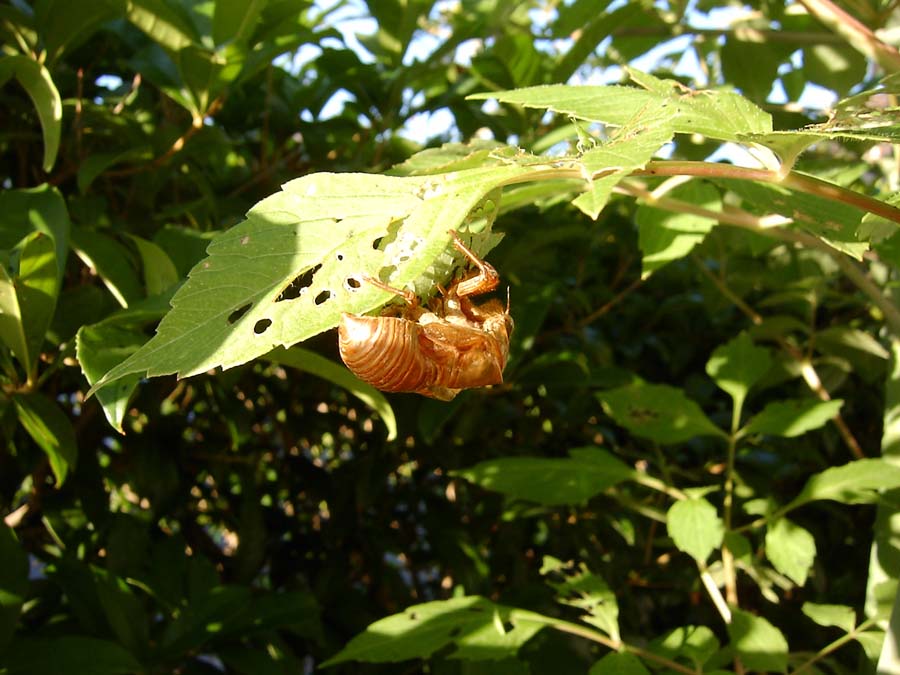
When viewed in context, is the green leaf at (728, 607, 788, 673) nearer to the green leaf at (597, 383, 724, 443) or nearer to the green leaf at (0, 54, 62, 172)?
the green leaf at (597, 383, 724, 443)

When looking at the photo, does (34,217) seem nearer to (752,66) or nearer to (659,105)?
(659,105)

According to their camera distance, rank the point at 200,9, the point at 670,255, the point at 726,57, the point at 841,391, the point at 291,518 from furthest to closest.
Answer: the point at 841,391
the point at 291,518
the point at 726,57
the point at 200,9
the point at 670,255

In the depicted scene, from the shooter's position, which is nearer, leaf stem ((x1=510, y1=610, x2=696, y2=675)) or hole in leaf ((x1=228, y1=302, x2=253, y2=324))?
hole in leaf ((x1=228, y1=302, x2=253, y2=324))

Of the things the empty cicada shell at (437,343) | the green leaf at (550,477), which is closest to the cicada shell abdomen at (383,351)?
the empty cicada shell at (437,343)

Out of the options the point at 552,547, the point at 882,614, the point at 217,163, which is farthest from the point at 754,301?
the point at 217,163

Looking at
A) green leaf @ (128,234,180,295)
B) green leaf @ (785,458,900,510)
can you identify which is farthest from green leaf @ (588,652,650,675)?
green leaf @ (128,234,180,295)

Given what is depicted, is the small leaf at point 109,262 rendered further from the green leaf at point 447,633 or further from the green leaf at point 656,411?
the green leaf at point 656,411

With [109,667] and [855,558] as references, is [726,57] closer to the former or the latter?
[855,558]
